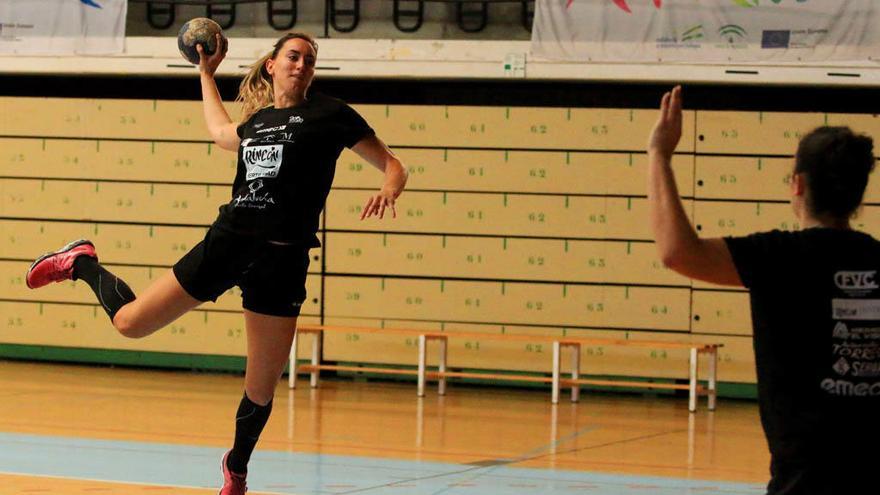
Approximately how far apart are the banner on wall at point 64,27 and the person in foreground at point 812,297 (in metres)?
9.46

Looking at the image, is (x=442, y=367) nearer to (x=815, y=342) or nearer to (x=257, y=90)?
(x=257, y=90)

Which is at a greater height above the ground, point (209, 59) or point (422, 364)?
point (209, 59)

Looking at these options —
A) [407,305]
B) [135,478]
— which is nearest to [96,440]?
[135,478]

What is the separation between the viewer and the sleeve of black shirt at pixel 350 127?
4.74 meters

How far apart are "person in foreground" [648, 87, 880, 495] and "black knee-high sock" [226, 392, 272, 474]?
2711 mm

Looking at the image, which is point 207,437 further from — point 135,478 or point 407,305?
point 407,305

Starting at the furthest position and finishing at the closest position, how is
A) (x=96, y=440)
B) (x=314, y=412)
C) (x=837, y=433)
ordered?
1. (x=314, y=412)
2. (x=96, y=440)
3. (x=837, y=433)

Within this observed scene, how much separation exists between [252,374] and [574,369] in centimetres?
592

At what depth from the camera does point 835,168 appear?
2314 millimetres

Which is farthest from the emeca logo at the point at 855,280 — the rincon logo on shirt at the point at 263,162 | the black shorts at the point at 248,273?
the rincon logo on shirt at the point at 263,162

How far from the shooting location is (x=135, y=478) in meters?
5.71

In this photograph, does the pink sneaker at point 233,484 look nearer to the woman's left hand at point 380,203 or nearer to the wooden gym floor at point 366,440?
the wooden gym floor at point 366,440

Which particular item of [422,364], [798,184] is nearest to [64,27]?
[422,364]

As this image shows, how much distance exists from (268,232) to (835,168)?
262 cm
